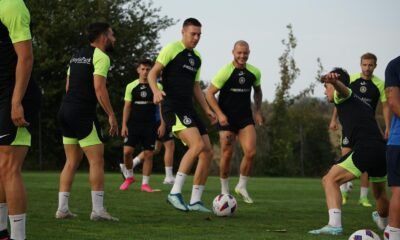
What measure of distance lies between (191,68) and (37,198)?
3.78 m

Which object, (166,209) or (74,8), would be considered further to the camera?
A: (74,8)

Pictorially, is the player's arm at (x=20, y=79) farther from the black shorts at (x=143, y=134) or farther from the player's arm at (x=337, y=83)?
the black shorts at (x=143, y=134)

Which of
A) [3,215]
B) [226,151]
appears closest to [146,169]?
[226,151]

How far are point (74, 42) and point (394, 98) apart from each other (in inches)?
1427

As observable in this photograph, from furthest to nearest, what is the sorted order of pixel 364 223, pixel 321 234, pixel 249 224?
pixel 364 223
pixel 249 224
pixel 321 234

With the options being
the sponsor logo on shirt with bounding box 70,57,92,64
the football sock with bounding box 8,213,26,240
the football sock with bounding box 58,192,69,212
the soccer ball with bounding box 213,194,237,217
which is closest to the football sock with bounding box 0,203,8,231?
the football sock with bounding box 8,213,26,240

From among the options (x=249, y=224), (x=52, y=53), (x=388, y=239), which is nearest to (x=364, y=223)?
(x=249, y=224)

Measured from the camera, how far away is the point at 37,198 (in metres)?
12.3

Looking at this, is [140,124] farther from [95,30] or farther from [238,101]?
[95,30]

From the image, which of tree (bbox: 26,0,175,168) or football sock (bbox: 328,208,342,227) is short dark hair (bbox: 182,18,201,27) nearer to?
football sock (bbox: 328,208,342,227)

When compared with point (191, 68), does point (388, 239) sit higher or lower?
lower

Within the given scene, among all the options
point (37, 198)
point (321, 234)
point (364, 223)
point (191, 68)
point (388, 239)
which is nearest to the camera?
point (388, 239)

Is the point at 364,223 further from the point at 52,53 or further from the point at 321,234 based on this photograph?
the point at 52,53

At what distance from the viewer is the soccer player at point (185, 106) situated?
33.3 ft
